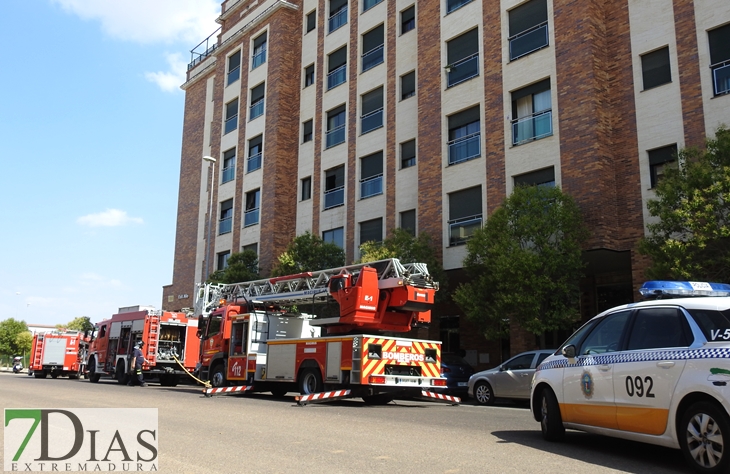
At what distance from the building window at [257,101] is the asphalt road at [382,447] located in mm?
25291

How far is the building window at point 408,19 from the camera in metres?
27.6

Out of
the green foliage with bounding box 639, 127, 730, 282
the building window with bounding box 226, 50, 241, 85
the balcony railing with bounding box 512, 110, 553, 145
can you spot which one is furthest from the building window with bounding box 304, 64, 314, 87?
the green foliage with bounding box 639, 127, 730, 282

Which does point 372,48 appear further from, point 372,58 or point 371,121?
point 371,121

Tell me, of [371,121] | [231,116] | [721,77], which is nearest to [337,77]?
[371,121]

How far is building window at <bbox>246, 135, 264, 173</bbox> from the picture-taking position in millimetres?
34281

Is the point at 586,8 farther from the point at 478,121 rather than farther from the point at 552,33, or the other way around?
the point at 478,121

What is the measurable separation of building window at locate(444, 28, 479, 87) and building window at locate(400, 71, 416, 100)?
233 cm

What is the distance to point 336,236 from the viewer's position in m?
29.5

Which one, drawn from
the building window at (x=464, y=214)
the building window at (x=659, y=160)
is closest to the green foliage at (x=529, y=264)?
the building window at (x=659, y=160)

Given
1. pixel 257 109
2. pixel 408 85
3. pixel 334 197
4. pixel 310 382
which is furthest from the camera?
pixel 257 109

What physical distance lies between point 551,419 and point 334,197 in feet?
74.3

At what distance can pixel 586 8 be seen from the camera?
20.2 m

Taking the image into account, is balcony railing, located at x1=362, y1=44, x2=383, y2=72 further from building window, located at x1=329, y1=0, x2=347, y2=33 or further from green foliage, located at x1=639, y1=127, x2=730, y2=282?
green foliage, located at x1=639, y1=127, x2=730, y2=282

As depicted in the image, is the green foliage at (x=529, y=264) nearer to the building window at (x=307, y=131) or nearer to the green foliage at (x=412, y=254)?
the green foliage at (x=412, y=254)
